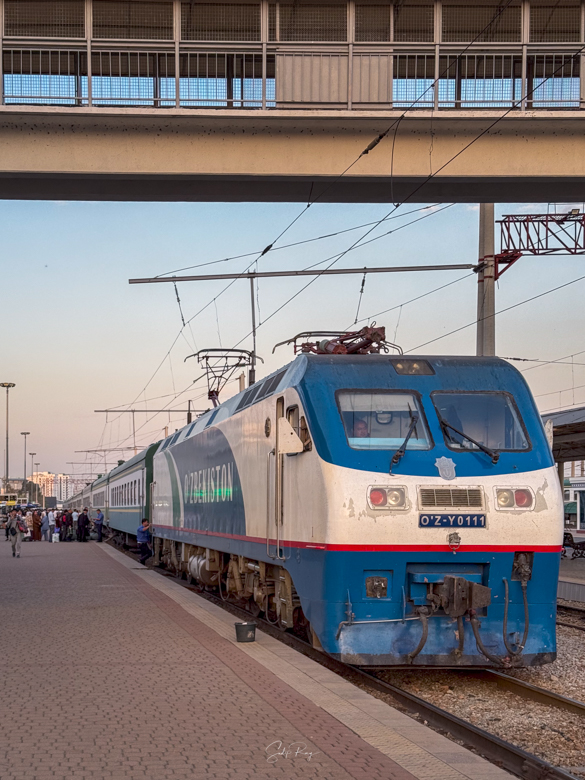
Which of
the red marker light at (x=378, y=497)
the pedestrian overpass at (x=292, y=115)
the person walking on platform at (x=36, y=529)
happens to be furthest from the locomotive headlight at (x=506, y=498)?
the person walking on platform at (x=36, y=529)

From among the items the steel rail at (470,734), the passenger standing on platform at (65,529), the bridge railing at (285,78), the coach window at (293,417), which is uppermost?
the bridge railing at (285,78)

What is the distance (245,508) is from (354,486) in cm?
402

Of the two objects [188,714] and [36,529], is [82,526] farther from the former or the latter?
[188,714]

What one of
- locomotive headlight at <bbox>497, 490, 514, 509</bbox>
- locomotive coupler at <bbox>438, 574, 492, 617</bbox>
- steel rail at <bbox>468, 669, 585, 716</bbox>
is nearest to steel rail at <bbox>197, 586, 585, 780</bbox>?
locomotive coupler at <bbox>438, 574, 492, 617</bbox>

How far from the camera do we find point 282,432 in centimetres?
1034

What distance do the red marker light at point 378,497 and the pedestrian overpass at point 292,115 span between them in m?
5.69

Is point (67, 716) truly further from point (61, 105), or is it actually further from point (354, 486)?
point (61, 105)

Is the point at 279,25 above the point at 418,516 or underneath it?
above

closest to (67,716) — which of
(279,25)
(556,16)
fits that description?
(279,25)

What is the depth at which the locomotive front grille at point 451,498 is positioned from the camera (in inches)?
357

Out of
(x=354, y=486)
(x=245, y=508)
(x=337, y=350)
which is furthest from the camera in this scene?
(x=245, y=508)

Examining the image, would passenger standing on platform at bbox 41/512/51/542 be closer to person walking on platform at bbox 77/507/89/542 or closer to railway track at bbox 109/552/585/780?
person walking on platform at bbox 77/507/89/542

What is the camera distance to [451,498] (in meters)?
9.12

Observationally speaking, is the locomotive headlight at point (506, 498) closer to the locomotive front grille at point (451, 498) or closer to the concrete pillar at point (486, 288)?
the locomotive front grille at point (451, 498)
